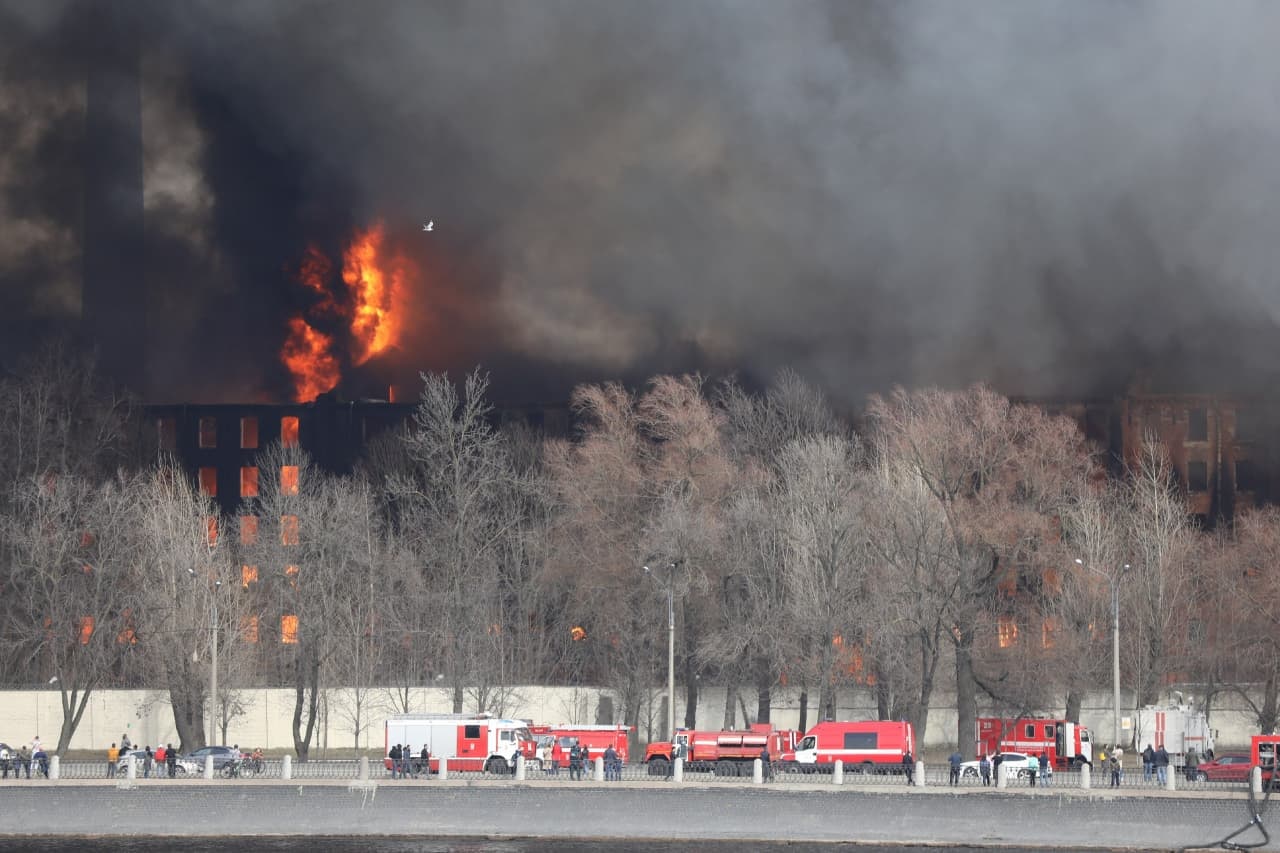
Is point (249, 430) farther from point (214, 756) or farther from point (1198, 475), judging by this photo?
point (1198, 475)

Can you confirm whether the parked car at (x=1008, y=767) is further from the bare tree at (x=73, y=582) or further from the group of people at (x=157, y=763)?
the bare tree at (x=73, y=582)

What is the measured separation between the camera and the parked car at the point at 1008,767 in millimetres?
59156

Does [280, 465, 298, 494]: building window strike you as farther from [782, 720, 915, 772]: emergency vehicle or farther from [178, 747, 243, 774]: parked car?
[782, 720, 915, 772]: emergency vehicle

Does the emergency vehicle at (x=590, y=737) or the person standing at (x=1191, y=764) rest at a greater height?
the emergency vehicle at (x=590, y=737)

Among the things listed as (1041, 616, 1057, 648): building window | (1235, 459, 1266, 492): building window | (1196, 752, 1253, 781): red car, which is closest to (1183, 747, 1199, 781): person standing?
(1196, 752, 1253, 781): red car

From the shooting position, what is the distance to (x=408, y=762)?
59781 millimetres

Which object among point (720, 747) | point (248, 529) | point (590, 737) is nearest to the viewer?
Result: point (720, 747)

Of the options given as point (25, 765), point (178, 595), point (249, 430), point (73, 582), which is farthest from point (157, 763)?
point (249, 430)

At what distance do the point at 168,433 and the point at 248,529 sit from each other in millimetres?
26979

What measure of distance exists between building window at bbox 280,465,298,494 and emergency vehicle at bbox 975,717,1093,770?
108ft

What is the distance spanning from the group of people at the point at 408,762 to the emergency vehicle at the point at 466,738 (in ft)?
1.50

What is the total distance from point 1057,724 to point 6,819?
3788 cm

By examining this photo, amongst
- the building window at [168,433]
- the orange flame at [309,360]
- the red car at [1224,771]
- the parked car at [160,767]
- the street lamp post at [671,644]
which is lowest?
the parked car at [160,767]

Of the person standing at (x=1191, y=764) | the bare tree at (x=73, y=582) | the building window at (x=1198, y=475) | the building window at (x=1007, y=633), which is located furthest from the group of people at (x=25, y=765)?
the building window at (x=1198, y=475)
